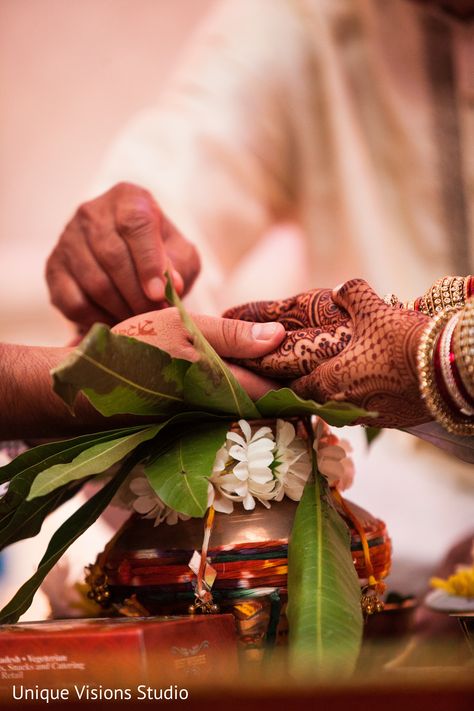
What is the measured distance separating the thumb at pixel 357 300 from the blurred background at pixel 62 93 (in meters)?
1.07

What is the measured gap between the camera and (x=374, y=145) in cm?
169

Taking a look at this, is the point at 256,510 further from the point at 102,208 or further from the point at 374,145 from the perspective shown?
the point at 374,145

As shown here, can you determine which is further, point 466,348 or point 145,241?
point 145,241

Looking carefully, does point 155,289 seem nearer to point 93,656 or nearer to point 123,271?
point 123,271

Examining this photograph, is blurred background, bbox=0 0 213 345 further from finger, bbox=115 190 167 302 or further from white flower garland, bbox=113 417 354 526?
white flower garland, bbox=113 417 354 526

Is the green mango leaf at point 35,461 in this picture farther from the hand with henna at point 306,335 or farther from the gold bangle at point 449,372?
the gold bangle at point 449,372

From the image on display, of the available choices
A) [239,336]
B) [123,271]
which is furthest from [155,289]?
[239,336]

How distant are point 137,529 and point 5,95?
4.28ft

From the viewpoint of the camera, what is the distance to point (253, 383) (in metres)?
0.76

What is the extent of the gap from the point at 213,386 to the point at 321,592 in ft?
0.66

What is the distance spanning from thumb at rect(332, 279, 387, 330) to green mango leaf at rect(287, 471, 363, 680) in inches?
6.1

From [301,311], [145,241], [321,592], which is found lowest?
[321,592]

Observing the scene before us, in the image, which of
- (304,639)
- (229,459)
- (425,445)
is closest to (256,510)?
(229,459)

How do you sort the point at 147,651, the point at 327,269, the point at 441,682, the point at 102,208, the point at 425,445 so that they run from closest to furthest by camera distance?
the point at 441,682, the point at 147,651, the point at 102,208, the point at 425,445, the point at 327,269
